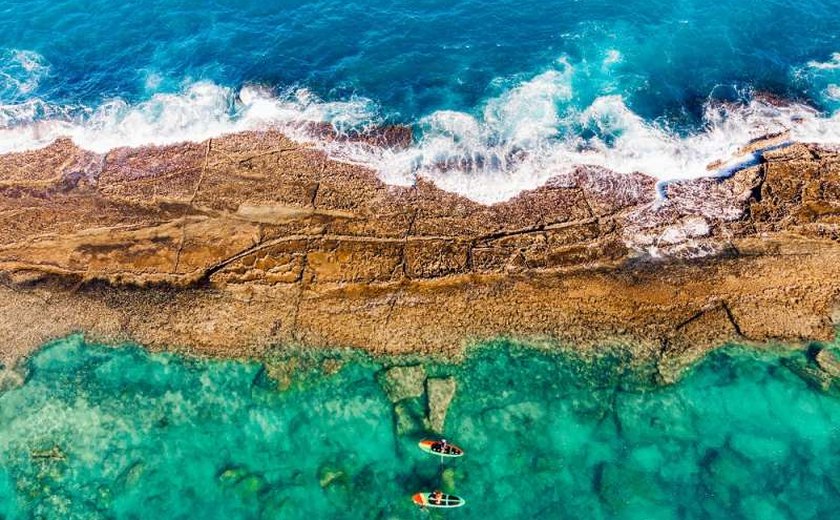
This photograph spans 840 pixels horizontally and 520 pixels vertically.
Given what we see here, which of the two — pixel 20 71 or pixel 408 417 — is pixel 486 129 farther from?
pixel 20 71

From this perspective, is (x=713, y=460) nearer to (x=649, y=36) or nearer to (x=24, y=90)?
(x=649, y=36)

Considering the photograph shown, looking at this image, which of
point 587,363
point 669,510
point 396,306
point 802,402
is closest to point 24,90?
point 396,306

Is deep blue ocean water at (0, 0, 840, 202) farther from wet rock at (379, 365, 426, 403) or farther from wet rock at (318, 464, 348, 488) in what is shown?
wet rock at (318, 464, 348, 488)

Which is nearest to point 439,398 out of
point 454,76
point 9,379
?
point 9,379

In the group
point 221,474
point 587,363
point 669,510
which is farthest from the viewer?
point 587,363

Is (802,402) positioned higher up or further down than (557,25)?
further down

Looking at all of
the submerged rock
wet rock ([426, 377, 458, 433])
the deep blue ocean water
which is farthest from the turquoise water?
the deep blue ocean water
